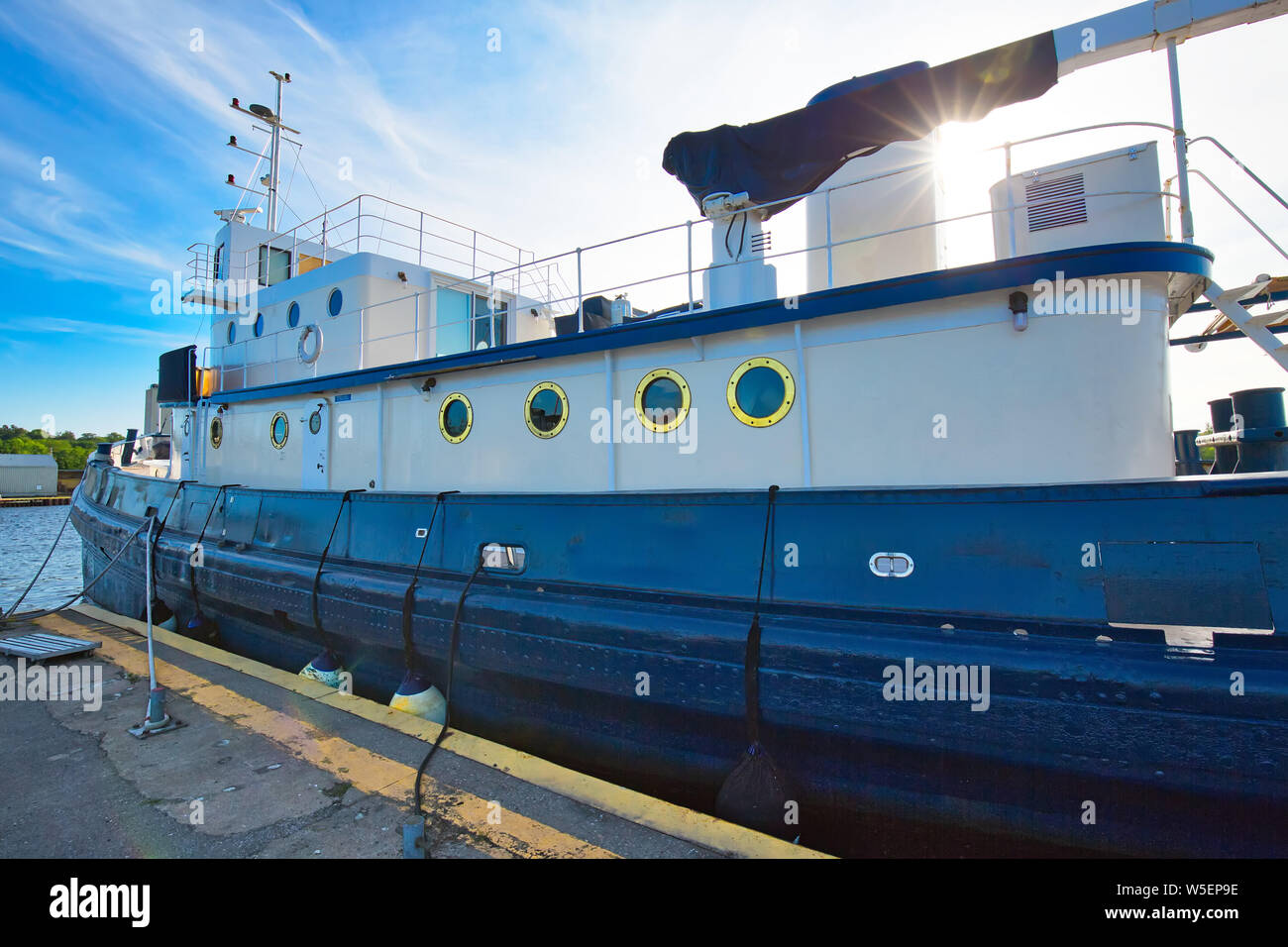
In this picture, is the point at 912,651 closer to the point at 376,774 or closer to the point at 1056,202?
the point at 376,774

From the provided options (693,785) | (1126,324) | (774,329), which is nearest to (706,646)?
(693,785)

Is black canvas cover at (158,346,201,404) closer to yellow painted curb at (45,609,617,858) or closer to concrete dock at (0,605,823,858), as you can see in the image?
yellow painted curb at (45,609,617,858)

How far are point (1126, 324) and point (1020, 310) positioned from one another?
571 mm

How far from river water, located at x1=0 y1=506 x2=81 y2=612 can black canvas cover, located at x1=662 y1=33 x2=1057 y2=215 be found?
34.2 feet

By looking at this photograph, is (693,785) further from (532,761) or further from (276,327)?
(276,327)

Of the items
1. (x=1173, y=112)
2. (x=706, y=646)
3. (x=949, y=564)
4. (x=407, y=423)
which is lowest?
(x=706, y=646)

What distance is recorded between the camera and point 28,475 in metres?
52.4

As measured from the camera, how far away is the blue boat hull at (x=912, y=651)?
2.74 m

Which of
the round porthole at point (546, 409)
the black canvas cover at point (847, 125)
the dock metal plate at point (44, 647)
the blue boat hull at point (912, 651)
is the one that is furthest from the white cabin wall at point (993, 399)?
the dock metal plate at point (44, 647)

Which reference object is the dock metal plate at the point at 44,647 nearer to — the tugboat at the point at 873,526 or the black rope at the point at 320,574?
the tugboat at the point at 873,526

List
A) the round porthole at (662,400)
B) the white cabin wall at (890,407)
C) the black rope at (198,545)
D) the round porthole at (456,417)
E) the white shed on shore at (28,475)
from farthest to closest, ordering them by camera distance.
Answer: the white shed on shore at (28,475), the black rope at (198,545), the round porthole at (456,417), the round porthole at (662,400), the white cabin wall at (890,407)

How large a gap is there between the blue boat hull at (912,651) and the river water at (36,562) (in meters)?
8.43

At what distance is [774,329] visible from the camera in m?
4.43

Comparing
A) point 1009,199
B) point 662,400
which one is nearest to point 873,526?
point 662,400
